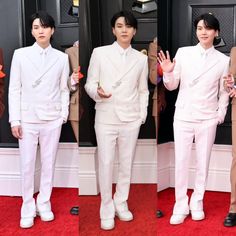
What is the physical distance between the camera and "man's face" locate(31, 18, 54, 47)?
1.75 meters

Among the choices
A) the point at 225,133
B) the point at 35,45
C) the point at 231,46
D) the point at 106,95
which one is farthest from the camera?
the point at 225,133

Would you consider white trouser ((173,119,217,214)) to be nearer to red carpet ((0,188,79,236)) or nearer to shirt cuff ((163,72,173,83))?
shirt cuff ((163,72,173,83))

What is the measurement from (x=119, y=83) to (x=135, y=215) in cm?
44

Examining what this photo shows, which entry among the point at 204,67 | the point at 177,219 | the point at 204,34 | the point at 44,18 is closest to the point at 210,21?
the point at 204,34

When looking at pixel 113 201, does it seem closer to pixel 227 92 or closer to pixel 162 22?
pixel 227 92

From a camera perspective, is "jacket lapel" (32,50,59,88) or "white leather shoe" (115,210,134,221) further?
"jacket lapel" (32,50,59,88)

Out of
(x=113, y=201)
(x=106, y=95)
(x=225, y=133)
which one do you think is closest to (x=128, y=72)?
(x=106, y=95)

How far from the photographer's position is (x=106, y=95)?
1.24 meters

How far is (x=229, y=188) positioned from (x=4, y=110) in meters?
1.32

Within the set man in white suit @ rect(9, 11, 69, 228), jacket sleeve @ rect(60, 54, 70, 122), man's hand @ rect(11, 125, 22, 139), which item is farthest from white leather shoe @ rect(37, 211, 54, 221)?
jacket sleeve @ rect(60, 54, 70, 122)

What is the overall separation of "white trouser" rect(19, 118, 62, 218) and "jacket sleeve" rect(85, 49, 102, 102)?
25.1 inches

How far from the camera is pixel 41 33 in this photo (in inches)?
69.1

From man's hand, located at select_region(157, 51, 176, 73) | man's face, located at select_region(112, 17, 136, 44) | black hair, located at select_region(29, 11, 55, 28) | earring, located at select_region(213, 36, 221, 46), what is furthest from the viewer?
earring, located at select_region(213, 36, 221, 46)

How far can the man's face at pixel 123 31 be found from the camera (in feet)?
3.90
